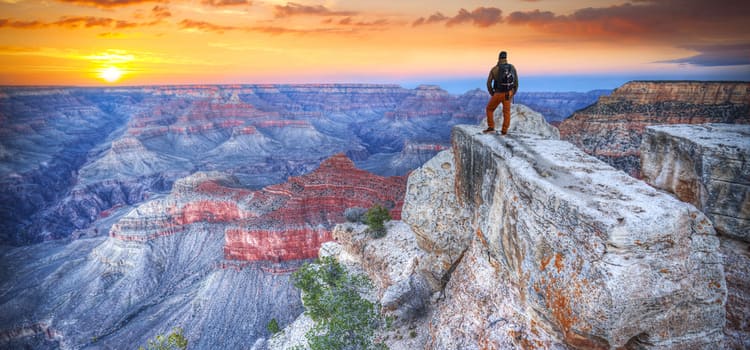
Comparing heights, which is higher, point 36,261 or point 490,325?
point 490,325

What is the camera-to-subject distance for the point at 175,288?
40.3 m

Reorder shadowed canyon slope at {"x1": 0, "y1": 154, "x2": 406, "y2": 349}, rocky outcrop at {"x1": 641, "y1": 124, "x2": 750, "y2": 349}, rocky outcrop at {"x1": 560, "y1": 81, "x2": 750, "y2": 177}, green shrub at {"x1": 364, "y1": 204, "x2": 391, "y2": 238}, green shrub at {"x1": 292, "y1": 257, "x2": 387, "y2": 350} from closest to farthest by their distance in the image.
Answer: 1. rocky outcrop at {"x1": 641, "y1": 124, "x2": 750, "y2": 349}
2. green shrub at {"x1": 292, "y1": 257, "x2": 387, "y2": 350}
3. green shrub at {"x1": 364, "y1": 204, "x2": 391, "y2": 238}
4. shadowed canyon slope at {"x1": 0, "y1": 154, "x2": 406, "y2": 349}
5. rocky outcrop at {"x1": 560, "y1": 81, "x2": 750, "y2": 177}

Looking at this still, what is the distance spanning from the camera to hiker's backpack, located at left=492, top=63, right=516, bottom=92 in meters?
12.4

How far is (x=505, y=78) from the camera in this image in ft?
40.7

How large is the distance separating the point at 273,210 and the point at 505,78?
3683 centimetres

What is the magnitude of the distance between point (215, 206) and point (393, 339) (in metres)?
40.0

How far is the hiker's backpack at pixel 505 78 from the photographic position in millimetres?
12391

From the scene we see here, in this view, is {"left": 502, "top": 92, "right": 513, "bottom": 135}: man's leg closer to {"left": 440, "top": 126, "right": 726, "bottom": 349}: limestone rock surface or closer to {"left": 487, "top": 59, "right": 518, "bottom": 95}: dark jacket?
{"left": 487, "top": 59, "right": 518, "bottom": 95}: dark jacket

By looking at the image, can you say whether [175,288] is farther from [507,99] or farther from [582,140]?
[582,140]

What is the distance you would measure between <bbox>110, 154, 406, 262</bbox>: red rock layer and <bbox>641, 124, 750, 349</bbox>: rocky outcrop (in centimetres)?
2791

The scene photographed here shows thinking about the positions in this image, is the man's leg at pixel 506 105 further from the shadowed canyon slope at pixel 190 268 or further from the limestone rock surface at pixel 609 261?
the shadowed canyon slope at pixel 190 268

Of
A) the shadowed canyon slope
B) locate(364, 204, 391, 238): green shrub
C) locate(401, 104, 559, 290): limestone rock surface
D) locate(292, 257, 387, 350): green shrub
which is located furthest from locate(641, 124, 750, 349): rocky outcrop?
the shadowed canyon slope

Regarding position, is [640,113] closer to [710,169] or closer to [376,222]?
[376,222]

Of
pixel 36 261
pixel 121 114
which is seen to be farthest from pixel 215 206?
pixel 121 114
